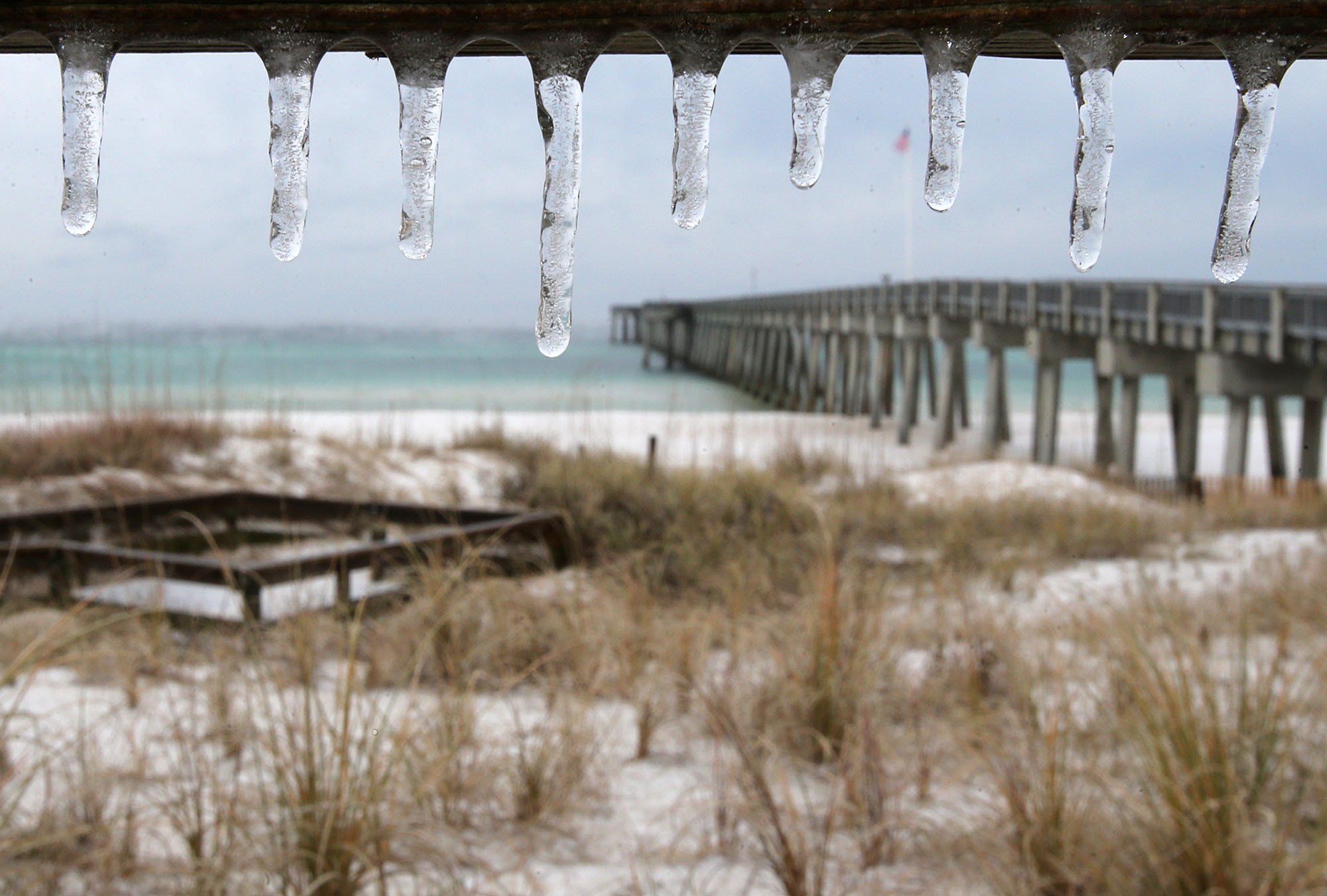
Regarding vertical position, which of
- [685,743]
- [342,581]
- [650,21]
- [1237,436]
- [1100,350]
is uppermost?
[650,21]

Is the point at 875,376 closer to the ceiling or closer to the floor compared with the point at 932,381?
closer to the ceiling

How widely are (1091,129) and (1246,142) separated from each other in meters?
0.14

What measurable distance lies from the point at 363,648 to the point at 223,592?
5.65ft

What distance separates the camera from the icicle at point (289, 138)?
0.95 m

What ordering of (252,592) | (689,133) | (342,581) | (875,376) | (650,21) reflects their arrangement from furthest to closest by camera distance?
(875,376) < (342,581) < (252,592) < (689,133) < (650,21)

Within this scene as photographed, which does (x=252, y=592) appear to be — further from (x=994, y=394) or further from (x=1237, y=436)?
(x=994, y=394)

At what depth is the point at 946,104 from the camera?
3.12 ft

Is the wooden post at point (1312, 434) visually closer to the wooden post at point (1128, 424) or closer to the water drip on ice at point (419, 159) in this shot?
the wooden post at point (1128, 424)

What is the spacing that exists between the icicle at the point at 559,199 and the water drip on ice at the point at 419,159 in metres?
0.10

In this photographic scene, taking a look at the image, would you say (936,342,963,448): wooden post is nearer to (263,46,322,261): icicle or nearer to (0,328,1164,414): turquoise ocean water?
(0,328,1164,414): turquoise ocean water

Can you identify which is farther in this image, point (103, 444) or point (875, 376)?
point (875, 376)

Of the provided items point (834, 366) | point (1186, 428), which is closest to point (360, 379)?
point (834, 366)

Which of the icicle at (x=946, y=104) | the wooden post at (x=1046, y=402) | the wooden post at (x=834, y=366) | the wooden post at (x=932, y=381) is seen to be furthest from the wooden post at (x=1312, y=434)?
the wooden post at (x=932, y=381)

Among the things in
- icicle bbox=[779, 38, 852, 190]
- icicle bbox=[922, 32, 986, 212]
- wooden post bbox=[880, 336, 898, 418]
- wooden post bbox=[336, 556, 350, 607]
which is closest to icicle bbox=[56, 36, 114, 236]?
icicle bbox=[779, 38, 852, 190]
